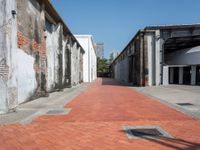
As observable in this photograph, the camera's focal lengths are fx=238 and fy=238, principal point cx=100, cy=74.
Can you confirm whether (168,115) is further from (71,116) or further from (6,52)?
(6,52)

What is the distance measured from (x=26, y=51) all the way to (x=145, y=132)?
22.0 feet

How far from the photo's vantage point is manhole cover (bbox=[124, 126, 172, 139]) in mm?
5059

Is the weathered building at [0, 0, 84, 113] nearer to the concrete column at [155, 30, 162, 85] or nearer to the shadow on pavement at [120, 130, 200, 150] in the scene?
the shadow on pavement at [120, 130, 200, 150]

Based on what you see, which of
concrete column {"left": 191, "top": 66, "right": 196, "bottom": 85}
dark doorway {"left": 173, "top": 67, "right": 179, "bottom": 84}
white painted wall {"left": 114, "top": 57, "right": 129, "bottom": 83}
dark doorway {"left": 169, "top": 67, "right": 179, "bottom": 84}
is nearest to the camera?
concrete column {"left": 191, "top": 66, "right": 196, "bottom": 85}

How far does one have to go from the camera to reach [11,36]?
24.7 feet

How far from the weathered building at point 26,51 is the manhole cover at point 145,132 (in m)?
4.04

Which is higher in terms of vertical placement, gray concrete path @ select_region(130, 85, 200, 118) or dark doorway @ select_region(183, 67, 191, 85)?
dark doorway @ select_region(183, 67, 191, 85)

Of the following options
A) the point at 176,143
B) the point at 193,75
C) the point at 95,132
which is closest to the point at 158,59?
the point at 193,75

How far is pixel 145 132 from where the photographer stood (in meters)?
5.39

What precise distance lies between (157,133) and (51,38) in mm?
12358

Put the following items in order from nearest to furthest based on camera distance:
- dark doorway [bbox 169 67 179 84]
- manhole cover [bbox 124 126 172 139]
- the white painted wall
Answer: manhole cover [bbox 124 126 172 139]
dark doorway [bbox 169 67 179 84]
the white painted wall

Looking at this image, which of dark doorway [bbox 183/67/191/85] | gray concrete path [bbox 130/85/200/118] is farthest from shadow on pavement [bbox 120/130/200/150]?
dark doorway [bbox 183/67/191/85]

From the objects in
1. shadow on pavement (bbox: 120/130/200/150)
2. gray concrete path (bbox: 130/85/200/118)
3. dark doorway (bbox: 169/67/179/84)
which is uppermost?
dark doorway (bbox: 169/67/179/84)

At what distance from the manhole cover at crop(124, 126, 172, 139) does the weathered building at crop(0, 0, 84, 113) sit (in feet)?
13.3
